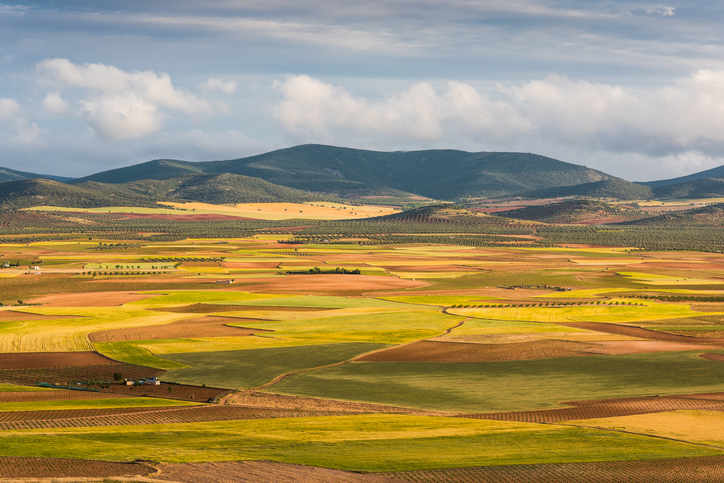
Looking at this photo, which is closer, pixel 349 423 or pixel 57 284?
pixel 349 423

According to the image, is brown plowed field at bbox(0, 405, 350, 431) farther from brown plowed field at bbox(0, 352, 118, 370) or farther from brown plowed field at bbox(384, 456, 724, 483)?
brown plowed field at bbox(0, 352, 118, 370)

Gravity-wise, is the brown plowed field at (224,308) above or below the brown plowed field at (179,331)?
above

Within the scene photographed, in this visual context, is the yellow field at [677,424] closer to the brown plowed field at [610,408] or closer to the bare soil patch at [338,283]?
the brown plowed field at [610,408]

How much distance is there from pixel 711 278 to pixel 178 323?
10269cm

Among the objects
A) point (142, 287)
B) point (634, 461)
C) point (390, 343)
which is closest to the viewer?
point (634, 461)

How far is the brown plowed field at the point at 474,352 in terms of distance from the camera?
67188mm

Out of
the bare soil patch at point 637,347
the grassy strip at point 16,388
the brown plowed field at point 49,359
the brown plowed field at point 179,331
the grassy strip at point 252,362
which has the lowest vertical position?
the bare soil patch at point 637,347

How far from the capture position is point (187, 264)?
151875 millimetres

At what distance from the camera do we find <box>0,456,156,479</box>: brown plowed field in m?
35.8

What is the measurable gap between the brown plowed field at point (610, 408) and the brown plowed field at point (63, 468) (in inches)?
917

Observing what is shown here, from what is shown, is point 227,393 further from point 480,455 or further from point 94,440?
point 480,455

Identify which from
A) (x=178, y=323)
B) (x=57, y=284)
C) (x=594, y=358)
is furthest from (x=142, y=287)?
(x=594, y=358)

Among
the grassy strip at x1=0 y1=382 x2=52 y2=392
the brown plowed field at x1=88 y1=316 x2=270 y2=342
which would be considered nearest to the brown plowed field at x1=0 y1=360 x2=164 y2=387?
the grassy strip at x1=0 y1=382 x2=52 y2=392

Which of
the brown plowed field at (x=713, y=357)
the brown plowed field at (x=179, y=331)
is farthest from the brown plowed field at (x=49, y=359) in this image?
the brown plowed field at (x=713, y=357)
